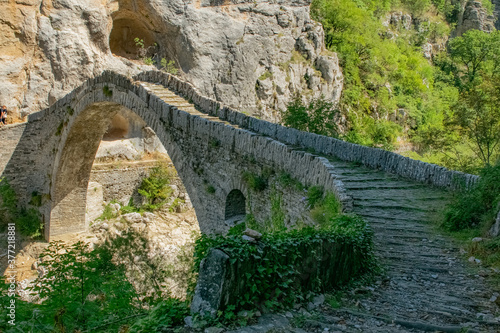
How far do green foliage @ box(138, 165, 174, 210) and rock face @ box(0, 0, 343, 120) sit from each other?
15.9ft

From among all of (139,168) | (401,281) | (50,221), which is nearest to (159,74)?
(139,168)

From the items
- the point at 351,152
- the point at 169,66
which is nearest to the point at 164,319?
the point at 351,152

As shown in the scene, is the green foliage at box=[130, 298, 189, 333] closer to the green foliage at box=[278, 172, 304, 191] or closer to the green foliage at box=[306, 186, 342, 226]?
the green foliage at box=[306, 186, 342, 226]

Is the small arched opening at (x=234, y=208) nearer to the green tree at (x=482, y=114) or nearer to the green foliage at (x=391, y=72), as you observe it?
the green tree at (x=482, y=114)

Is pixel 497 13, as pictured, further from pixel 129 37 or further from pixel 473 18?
pixel 129 37

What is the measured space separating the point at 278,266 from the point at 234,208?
6466mm

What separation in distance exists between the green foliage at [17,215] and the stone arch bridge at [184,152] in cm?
38

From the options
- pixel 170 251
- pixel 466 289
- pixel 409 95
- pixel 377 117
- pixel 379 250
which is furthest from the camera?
pixel 409 95

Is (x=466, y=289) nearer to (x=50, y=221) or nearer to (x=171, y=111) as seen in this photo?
(x=171, y=111)

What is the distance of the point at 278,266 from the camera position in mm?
4254

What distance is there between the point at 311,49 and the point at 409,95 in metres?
9.06

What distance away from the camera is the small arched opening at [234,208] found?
34.0ft

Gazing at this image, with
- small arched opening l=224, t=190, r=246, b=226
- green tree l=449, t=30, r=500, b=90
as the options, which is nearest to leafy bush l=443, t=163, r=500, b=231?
small arched opening l=224, t=190, r=246, b=226

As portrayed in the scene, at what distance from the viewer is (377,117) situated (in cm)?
2844
